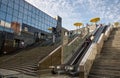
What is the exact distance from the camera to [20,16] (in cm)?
3098

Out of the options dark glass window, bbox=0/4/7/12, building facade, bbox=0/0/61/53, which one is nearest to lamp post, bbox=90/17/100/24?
building facade, bbox=0/0/61/53

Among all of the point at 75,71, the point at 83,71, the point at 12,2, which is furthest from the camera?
the point at 12,2

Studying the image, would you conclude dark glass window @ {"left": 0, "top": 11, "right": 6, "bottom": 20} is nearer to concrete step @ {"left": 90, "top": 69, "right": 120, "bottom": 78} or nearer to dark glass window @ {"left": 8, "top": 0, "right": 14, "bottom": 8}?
dark glass window @ {"left": 8, "top": 0, "right": 14, "bottom": 8}

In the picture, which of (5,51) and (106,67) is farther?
(5,51)

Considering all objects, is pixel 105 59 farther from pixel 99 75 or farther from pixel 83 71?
pixel 83 71

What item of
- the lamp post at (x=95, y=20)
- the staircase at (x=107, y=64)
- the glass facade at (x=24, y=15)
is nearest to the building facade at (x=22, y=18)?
the glass facade at (x=24, y=15)

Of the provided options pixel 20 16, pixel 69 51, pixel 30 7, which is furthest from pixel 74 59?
pixel 30 7

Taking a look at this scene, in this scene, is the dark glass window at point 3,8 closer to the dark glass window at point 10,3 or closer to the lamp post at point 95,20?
the dark glass window at point 10,3

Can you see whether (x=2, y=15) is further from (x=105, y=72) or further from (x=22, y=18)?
(x=105, y=72)

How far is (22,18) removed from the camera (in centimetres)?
3142

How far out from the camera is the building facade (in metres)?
26.9

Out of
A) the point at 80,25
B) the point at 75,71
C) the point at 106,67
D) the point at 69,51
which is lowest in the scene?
the point at 75,71

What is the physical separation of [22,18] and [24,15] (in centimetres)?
135

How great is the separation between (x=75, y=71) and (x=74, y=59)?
1885mm
